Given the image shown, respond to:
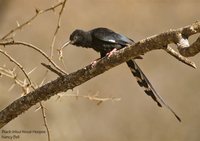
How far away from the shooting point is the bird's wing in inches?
98.3

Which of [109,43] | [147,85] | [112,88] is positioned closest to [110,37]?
[109,43]

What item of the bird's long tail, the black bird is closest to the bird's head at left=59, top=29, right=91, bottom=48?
the black bird

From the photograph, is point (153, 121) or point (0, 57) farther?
point (153, 121)

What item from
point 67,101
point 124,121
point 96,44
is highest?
point 67,101

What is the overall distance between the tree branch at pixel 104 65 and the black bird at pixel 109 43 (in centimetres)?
35

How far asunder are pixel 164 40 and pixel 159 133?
3.59 metres

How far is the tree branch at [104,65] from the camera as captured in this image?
5.76ft

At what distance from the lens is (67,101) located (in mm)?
5387

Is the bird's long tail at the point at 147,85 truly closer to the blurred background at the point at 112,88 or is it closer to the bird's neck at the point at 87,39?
the bird's neck at the point at 87,39

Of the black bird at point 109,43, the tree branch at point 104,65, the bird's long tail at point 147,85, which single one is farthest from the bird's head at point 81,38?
the tree branch at point 104,65

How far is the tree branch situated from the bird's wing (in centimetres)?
43

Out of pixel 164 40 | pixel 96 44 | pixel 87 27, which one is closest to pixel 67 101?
pixel 87 27

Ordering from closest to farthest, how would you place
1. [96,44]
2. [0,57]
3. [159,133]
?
[96,44] < [0,57] < [159,133]

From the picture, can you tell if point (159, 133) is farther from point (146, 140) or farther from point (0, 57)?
point (0, 57)
